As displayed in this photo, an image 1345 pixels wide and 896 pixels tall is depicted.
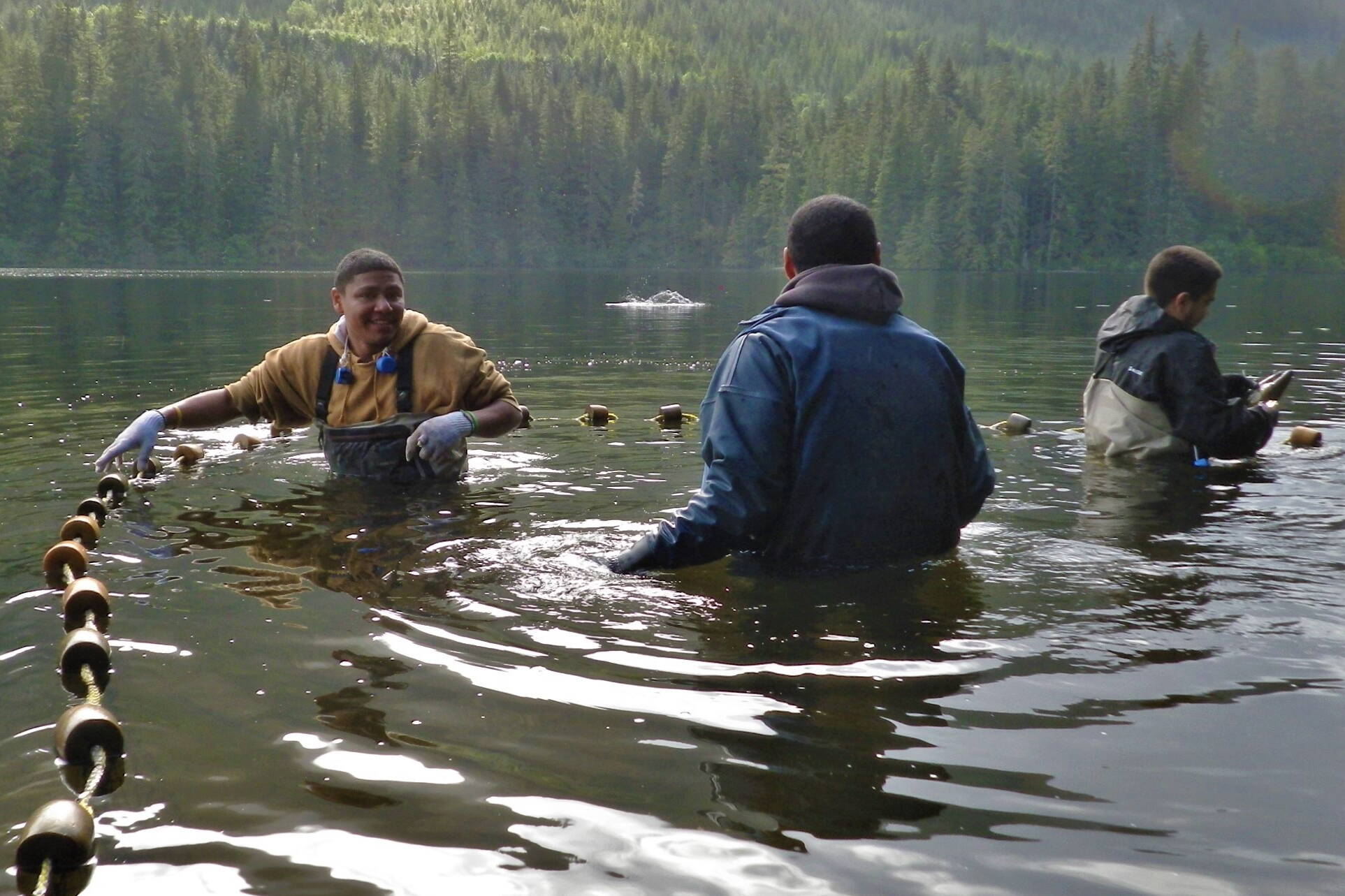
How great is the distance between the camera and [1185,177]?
4136 inches

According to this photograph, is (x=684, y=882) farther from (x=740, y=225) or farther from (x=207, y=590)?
(x=740, y=225)

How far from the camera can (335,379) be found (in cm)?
823

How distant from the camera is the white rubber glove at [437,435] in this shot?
7.60 meters

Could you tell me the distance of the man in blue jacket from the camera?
5.07m

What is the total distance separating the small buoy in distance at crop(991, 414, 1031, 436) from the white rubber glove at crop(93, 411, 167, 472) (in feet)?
24.9

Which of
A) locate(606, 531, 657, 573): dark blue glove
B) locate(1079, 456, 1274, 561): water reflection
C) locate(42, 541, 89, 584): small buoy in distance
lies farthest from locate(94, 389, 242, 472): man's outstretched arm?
locate(1079, 456, 1274, 561): water reflection

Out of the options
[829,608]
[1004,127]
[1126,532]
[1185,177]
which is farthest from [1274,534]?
[1185,177]

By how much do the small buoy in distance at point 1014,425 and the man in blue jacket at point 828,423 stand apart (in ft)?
20.8

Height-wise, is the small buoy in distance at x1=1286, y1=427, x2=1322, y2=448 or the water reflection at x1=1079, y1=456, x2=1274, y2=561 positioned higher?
the small buoy in distance at x1=1286, y1=427, x2=1322, y2=448

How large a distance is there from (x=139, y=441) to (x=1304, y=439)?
31.4 feet

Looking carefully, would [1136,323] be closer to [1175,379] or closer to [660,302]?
[1175,379]

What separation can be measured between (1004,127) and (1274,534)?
101 meters

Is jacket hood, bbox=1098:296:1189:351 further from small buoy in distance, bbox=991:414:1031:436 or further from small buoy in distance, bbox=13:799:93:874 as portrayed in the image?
small buoy in distance, bbox=13:799:93:874

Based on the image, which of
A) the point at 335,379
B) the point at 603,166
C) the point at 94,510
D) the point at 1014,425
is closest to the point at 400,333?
the point at 335,379
